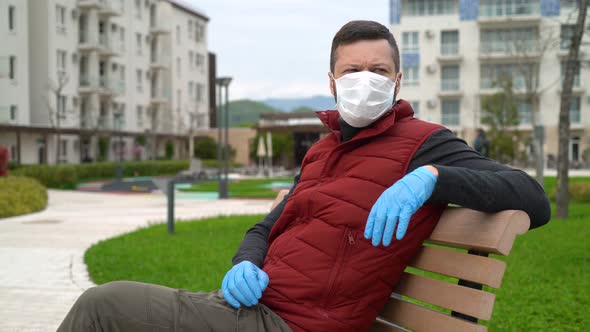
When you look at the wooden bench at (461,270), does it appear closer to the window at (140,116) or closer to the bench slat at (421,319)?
the bench slat at (421,319)

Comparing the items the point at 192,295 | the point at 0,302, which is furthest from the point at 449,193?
the point at 0,302

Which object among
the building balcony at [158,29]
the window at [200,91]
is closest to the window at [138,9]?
the building balcony at [158,29]

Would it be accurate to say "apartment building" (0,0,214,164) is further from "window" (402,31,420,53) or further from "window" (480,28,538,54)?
"window" (480,28,538,54)

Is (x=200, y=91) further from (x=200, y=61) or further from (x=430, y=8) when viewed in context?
(x=430, y=8)

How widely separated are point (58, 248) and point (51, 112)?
32.2 metres

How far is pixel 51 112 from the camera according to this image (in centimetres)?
4069

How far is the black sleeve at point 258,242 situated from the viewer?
284 centimetres

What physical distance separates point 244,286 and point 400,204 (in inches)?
25.8

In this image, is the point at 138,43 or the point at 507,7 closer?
the point at 507,7

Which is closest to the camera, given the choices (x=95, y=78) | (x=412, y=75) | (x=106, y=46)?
(x=95, y=78)

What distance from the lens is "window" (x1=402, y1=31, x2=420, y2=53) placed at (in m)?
58.3

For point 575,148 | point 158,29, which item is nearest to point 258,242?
point 575,148

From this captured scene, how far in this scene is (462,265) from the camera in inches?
95.0

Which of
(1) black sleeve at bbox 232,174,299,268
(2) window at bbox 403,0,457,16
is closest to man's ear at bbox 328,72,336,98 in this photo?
(1) black sleeve at bbox 232,174,299,268
